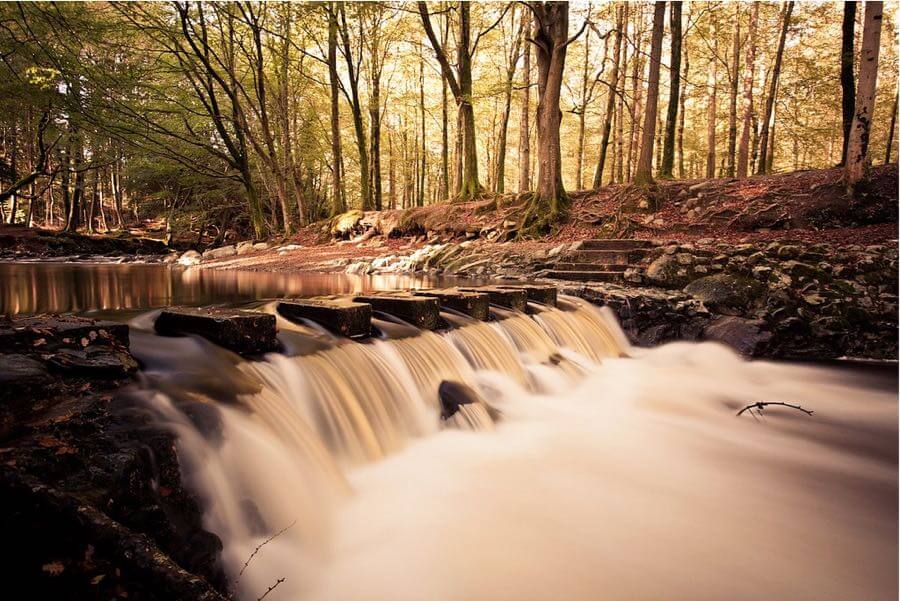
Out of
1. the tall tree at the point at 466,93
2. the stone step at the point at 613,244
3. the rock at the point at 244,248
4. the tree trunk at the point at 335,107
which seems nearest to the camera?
the stone step at the point at 613,244

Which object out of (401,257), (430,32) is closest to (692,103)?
(430,32)

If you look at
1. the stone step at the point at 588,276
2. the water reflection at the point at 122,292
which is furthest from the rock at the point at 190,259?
the stone step at the point at 588,276

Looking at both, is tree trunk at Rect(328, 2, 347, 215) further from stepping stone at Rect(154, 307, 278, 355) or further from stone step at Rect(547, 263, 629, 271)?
stepping stone at Rect(154, 307, 278, 355)

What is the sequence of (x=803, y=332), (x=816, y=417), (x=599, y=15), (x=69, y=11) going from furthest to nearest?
(x=599, y=15) → (x=69, y=11) → (x=803, y=332) → (x=816, y=417)

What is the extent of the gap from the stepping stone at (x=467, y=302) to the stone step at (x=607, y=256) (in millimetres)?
4664

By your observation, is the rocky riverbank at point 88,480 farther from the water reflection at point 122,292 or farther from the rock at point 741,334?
the rock at point 741,334

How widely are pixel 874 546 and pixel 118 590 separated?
3.42 metres

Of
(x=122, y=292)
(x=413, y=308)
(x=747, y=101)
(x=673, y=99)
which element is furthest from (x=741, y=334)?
(x=747, y=101)

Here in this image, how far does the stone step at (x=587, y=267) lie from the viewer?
8930mm

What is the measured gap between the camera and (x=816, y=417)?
4.41 m

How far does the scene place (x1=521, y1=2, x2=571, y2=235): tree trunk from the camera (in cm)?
1225

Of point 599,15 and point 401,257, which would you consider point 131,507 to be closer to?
point 401,257

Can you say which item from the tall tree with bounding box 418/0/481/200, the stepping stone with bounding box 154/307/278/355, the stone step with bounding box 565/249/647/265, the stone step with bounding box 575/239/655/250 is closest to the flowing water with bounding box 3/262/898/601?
the stepping stone with bounding box 154/307/278/355

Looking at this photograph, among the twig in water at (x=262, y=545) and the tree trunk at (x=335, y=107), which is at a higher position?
the tree trunk at (x=335, y=107)
